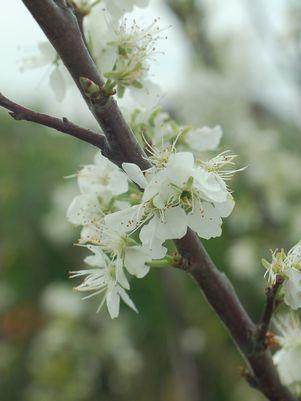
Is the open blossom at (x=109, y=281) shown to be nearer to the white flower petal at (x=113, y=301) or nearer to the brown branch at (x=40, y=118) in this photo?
the white flower petal at (x=113, y=301)

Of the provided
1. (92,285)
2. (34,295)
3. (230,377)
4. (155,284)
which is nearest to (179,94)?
(155,284)

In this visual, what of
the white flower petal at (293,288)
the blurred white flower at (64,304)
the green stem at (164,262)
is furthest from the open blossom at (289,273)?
the blurred white flower at (64,304)

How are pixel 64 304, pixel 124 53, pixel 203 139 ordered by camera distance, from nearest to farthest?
1. pixel 124 53
2. pixel 203 139
3. pixel 64 304

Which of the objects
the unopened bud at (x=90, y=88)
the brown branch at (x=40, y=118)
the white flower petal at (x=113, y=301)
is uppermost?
the unopened bud at (x=90, y=88)

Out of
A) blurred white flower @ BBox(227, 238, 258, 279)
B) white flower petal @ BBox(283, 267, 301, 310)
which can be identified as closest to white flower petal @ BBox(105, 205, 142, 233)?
white flower petal @ BBox(283, 267, 301, 310)

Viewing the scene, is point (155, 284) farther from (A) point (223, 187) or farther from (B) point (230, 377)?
(A) point (223, 187)

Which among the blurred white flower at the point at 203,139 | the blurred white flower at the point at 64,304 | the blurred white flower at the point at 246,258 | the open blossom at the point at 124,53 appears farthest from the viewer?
the blurred white flower at the point at 64,304

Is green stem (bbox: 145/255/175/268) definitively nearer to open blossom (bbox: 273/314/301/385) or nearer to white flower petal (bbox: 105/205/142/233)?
white flower petal (bbox: 105/205/142/233)

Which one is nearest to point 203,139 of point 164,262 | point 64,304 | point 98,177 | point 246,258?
point 98,177

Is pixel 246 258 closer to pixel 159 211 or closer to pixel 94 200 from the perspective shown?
pixel 94 200

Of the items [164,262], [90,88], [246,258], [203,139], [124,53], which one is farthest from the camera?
[246,258]
